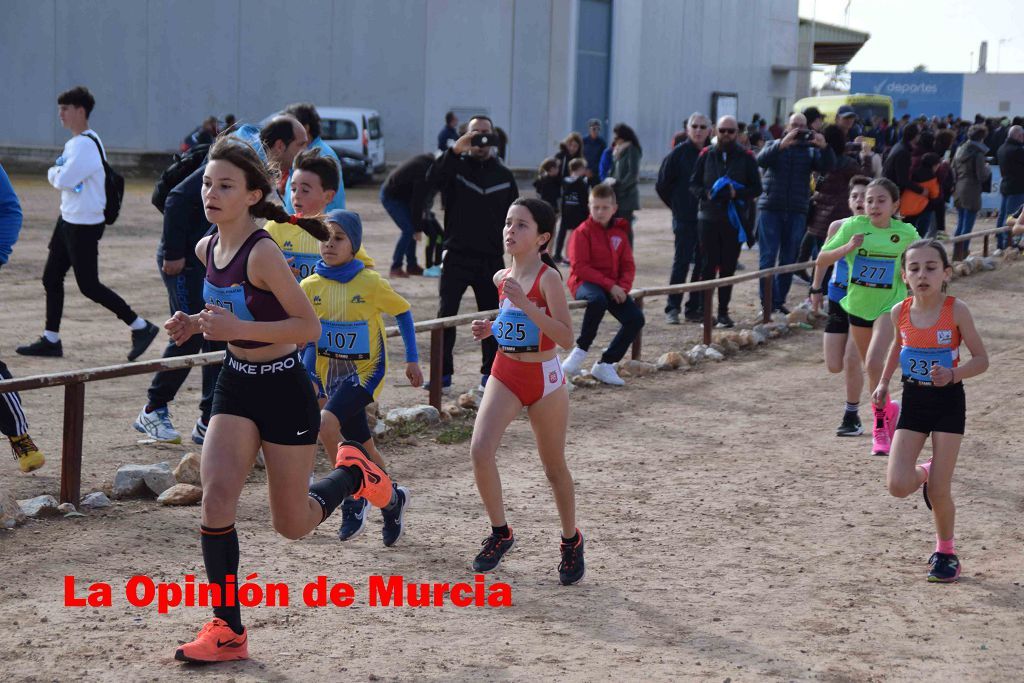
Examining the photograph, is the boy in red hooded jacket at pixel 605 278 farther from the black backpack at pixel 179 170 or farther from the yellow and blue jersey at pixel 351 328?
the yellow and blue jersey at pixel 351 328

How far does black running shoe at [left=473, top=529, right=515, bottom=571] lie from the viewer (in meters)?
5.71

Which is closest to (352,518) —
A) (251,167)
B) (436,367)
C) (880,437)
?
(251,167)

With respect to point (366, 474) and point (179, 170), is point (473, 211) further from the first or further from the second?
point (366, 474)

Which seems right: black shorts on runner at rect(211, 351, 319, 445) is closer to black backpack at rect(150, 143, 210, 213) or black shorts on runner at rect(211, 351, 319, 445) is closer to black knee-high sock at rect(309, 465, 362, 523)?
black knee-high sock at rect(309, 465, 362, 523)

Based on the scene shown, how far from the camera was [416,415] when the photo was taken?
862cm

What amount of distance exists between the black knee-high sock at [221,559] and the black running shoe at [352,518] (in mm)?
1369

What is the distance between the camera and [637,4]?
37.6 metres

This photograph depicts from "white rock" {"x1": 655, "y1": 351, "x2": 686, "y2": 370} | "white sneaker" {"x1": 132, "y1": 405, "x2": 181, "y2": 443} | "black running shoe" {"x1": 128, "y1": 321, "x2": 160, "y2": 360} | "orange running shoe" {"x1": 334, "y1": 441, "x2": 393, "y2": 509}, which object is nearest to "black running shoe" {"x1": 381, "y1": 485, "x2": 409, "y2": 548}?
"orange running shoe" {"x1": 334, "y1": 441, "x2": 393, "y2": 509}

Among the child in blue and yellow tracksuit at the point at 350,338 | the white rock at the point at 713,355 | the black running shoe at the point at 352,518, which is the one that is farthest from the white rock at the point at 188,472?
the white rock at the point at 713,355

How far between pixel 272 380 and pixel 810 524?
3332 millimetres

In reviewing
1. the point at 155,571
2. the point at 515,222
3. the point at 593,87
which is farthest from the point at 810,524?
the point at 593,87

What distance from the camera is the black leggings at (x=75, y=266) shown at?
10055 millimetres

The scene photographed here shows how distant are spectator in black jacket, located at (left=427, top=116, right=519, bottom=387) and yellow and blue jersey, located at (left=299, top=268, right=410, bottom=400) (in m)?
3.14

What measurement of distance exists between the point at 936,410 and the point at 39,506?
14.2ft
